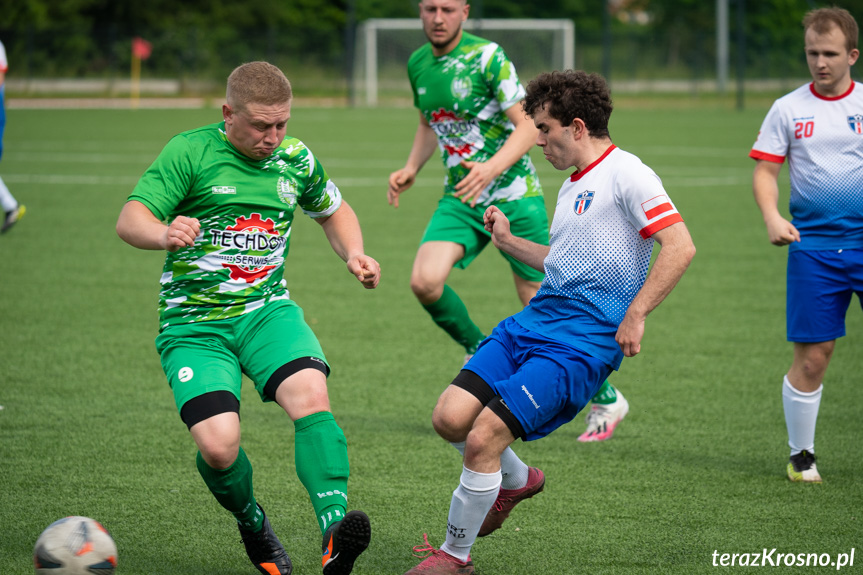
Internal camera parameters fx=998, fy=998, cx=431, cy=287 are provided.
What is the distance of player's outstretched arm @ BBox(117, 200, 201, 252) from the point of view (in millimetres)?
3320

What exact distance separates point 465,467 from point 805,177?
7.54 ft

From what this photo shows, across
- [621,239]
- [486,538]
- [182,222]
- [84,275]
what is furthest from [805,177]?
[84,275]

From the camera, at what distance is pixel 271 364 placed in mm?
3668

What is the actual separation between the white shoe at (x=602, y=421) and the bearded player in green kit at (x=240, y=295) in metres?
2.06

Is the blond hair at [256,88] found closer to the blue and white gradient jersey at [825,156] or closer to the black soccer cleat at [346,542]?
the black soccer cleat at [346,542]

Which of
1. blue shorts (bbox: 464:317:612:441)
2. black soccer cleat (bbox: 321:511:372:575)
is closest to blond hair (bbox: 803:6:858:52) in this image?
blue shorts (bbox: 464:317:612:441)

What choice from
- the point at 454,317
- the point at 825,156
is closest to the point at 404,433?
the point at 454,317

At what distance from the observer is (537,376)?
356 centimetres

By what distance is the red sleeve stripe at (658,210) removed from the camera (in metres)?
3.53

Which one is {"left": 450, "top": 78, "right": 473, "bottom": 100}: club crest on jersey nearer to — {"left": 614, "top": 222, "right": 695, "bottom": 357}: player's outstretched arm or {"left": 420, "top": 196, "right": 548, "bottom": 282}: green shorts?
{"left": 420, "top": 196, "right": 548, "bottom": 282}: green shorts

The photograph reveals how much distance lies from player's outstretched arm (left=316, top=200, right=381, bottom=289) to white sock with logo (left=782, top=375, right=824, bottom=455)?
2.17 meters

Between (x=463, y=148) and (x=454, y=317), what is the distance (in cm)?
102

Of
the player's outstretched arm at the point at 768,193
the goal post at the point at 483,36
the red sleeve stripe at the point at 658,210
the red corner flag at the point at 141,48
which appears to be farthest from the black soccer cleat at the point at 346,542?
the red corner flag at the point at 141,48

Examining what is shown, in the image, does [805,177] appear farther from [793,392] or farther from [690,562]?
[690,562]
